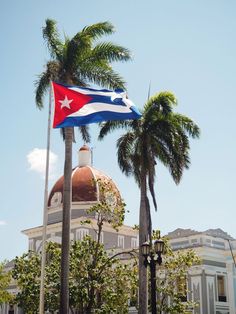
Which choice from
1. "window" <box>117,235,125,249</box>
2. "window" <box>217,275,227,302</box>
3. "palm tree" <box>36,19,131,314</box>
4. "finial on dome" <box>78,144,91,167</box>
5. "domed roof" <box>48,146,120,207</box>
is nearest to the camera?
"palm tree" <box>36,19,131,314</box>

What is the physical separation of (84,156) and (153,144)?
27.1m

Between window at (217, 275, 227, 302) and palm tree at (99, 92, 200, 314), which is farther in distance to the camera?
window at (217, 275, 227, 302)

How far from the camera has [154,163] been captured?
2402 centimetres

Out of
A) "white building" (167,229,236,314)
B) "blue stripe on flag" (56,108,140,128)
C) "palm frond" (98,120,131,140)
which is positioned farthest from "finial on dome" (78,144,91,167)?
"blue stripe on flag" (56,108,140,128)

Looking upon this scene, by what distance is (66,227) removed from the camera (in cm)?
→ 1967

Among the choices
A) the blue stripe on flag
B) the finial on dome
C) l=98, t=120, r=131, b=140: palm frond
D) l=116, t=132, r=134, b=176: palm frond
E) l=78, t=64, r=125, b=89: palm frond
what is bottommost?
the blue stripe on flag

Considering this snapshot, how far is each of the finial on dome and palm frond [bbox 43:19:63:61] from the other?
27983 mm

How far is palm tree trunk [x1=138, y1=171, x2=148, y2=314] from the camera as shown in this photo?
2202 centimetres

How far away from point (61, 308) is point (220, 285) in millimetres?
20816

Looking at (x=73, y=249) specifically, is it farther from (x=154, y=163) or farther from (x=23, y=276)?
(x=154, y=163)

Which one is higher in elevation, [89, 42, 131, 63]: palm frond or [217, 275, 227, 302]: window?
[89, 42, 131, 63]: palm frond

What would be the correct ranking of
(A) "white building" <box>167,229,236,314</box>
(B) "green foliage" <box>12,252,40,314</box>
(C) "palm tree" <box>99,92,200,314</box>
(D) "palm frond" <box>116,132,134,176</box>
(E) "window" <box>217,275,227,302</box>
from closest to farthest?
(C) "palm tree" <box>99,92,200,314</box>
(D) "palm frond" <box>116,132,134,176</box>
(B) "green foliage" <box>12,252,40,314</box>
(A) "white building" <box>167,229,236,314</box>
(E) "window" <box>217,275,227,302</box>

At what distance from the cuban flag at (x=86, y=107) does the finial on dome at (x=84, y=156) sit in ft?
100

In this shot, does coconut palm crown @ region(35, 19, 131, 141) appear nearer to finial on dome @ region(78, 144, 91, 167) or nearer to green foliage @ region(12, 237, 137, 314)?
green foliage @ region(12, 237, 137, 314)
